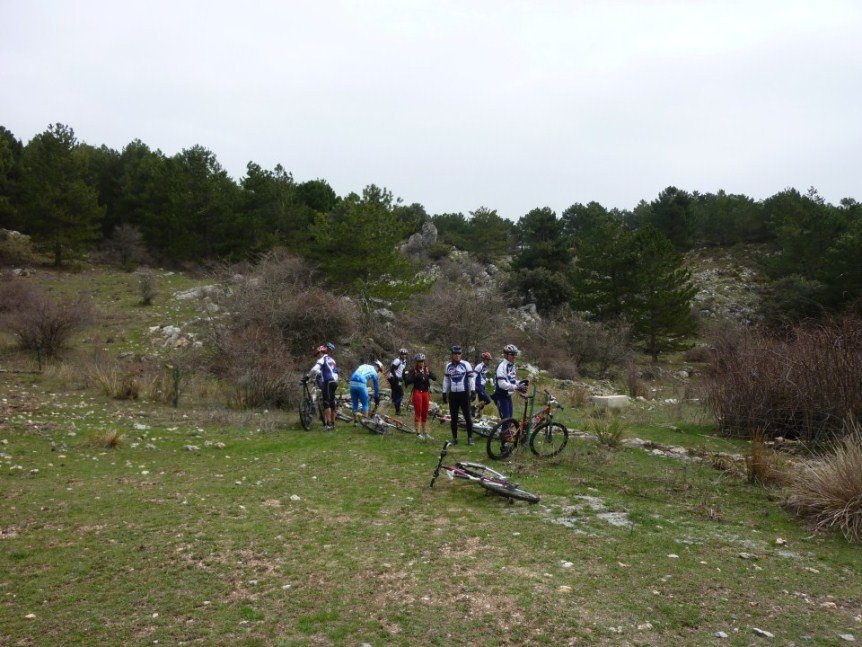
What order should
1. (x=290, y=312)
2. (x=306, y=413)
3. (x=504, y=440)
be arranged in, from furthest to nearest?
1. (x=290, y=312)
2. (x=306, y=413)
3. (x=504, y=440)

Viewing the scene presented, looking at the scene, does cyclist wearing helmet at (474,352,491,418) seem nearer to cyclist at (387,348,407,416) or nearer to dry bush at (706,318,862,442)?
cyclist at (387,348,407,416)

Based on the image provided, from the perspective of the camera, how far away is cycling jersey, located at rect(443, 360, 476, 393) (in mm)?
11453

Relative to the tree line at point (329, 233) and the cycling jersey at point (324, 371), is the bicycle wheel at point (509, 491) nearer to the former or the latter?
the cycling jersey at point (324, 371)

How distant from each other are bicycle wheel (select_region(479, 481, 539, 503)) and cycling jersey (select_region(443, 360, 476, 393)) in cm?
353

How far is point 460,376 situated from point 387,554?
5630 millimetres

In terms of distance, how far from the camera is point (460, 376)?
11.5m

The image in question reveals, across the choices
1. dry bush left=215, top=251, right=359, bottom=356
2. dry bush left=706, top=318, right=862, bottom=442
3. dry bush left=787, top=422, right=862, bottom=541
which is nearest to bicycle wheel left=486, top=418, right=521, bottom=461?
dry bush left=787, top=422, right=862, bottom=541

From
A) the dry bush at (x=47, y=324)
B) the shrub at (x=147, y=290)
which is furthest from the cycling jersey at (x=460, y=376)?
the shrub at (x=147, y=290)

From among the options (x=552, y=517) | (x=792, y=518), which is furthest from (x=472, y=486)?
(x=792, y=518)

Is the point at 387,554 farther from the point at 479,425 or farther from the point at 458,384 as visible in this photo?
the point at 479,425

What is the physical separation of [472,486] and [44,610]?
5359 millimetres

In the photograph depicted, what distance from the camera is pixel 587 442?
42.1 ft

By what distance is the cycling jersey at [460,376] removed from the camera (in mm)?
11453

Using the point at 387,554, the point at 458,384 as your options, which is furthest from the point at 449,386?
the point at 387,554
